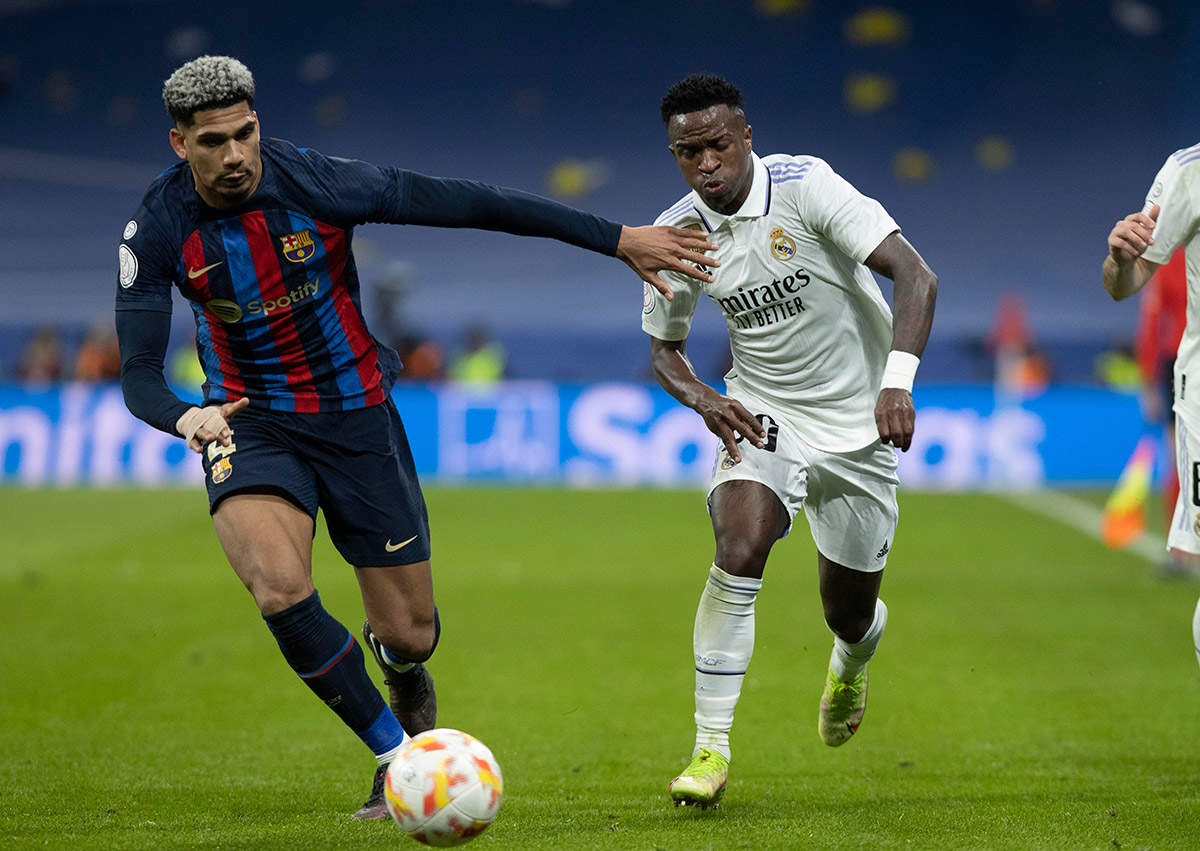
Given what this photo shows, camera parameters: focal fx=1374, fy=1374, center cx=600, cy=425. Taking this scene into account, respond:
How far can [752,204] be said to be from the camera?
15.8 ft

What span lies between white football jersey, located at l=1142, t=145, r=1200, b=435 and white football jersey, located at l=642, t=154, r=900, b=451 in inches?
35.4

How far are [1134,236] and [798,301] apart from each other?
44.2 inches

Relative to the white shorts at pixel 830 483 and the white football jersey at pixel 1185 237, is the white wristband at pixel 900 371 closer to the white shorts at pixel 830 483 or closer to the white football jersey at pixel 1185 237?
the white shorts at pixel 830 483

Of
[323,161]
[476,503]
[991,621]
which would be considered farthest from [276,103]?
[323,161]

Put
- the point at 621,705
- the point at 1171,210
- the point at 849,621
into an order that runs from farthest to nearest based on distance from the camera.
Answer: the point at 621,705 → the point at 849,621 → the point at 1171,210

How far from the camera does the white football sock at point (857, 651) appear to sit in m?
5.34

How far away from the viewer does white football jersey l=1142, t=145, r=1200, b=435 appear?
14.4 feet

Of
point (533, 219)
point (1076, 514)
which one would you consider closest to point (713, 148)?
point (533, 219)

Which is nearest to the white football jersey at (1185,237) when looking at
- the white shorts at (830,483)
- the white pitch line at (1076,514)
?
the white shorts at (830,483)

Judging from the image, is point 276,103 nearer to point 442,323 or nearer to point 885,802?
point 442,323

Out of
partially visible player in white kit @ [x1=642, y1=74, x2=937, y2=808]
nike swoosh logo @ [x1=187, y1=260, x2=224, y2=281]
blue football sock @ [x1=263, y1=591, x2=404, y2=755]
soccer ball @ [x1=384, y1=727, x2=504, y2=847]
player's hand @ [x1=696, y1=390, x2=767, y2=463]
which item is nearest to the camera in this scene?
soccer ball @ [x1=384, y1=727, x2=504, y2=847]

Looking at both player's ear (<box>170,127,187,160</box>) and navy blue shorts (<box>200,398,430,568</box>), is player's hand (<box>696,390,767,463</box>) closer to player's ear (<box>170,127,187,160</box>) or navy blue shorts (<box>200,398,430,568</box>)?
navy blue shorts (<box>200,398,430,568</box>)

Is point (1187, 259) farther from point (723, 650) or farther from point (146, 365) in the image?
point (146, 365)

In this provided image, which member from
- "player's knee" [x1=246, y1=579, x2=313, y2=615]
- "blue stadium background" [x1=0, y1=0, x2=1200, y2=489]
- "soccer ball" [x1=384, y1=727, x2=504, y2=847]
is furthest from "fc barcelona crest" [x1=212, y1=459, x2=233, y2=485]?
"blue stadium background" [x1=0, y1=0, x2=1200, y2=489]
